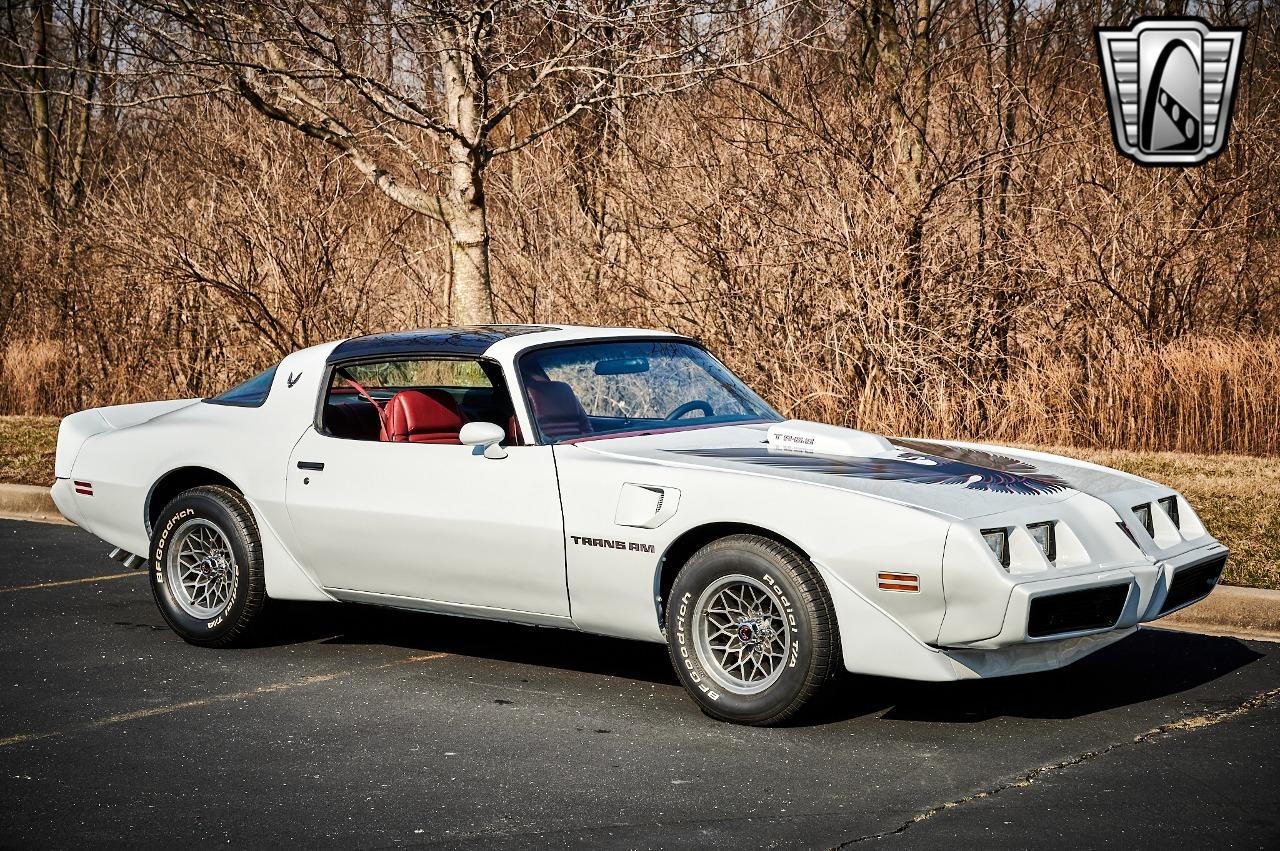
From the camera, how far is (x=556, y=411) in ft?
21.9

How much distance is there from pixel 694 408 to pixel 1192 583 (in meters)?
2.26

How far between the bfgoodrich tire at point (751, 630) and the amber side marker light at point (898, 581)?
246 mm

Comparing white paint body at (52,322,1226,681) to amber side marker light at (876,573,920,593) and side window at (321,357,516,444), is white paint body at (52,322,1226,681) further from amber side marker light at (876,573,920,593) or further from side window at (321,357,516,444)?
side window at (321,357,516,444)

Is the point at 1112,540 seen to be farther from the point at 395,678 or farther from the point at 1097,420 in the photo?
the point at 1097,420

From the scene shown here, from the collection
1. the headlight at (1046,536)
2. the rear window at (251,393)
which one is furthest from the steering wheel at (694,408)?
the rear window at (251,393)

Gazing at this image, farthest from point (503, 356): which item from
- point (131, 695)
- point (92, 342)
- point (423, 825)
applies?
point (92, 342)

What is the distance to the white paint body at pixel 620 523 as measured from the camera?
217 inches

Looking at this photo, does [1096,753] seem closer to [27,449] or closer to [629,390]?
[629,390]

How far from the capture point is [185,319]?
18.1m

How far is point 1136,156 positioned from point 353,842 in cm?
1251

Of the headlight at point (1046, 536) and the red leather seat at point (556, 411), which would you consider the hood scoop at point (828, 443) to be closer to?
the red leather seat at point (556, 411)

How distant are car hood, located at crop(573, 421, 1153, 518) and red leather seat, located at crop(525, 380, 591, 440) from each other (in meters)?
0.14

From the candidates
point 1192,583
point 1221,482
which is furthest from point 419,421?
point 1221,482

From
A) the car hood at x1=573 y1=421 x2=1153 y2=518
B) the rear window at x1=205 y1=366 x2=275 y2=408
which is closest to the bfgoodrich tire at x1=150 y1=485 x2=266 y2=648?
the rear window at x1=205 y1=366 x2=275 y2=408
